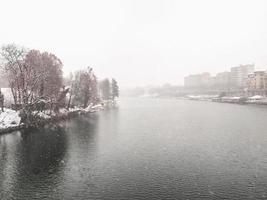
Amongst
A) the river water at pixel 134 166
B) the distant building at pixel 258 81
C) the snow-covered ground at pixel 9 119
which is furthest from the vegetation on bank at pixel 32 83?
the distant building at pixel 258 81

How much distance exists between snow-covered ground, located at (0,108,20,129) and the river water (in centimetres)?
600

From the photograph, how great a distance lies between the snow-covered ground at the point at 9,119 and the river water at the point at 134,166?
6.00 metres

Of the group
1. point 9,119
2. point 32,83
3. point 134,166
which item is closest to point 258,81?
point 32,83

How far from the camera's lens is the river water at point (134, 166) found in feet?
67.9

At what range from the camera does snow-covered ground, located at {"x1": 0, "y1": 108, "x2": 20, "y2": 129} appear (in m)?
49.5

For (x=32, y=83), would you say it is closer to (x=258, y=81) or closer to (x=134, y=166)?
(x=134, y=166)

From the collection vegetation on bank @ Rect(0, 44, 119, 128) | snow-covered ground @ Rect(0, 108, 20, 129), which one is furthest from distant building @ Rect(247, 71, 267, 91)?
snow-covered ground @ Rect(0, 108, 20, 129)

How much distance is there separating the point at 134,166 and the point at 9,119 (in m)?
38.6

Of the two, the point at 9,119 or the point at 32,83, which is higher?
the point at 32,83

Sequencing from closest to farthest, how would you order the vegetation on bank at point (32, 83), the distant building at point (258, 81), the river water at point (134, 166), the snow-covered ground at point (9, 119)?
the river water at point (134, 166) < the snow-covered ground at point (9, 119) < the vegetation on bank at point (32, 83) < the distant building at point (258, 81)

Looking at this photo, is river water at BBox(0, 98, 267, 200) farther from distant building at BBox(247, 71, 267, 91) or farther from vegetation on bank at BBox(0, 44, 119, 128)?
distant building at BBox(247, 71, 267, 91)

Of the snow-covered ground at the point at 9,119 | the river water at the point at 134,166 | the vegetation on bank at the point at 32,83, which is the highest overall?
the vegetation on bank at the point at 32,83

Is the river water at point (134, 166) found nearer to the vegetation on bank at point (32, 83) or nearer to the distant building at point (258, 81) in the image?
the vegetation on bank at point (32, 83)

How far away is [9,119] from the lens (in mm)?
52312
